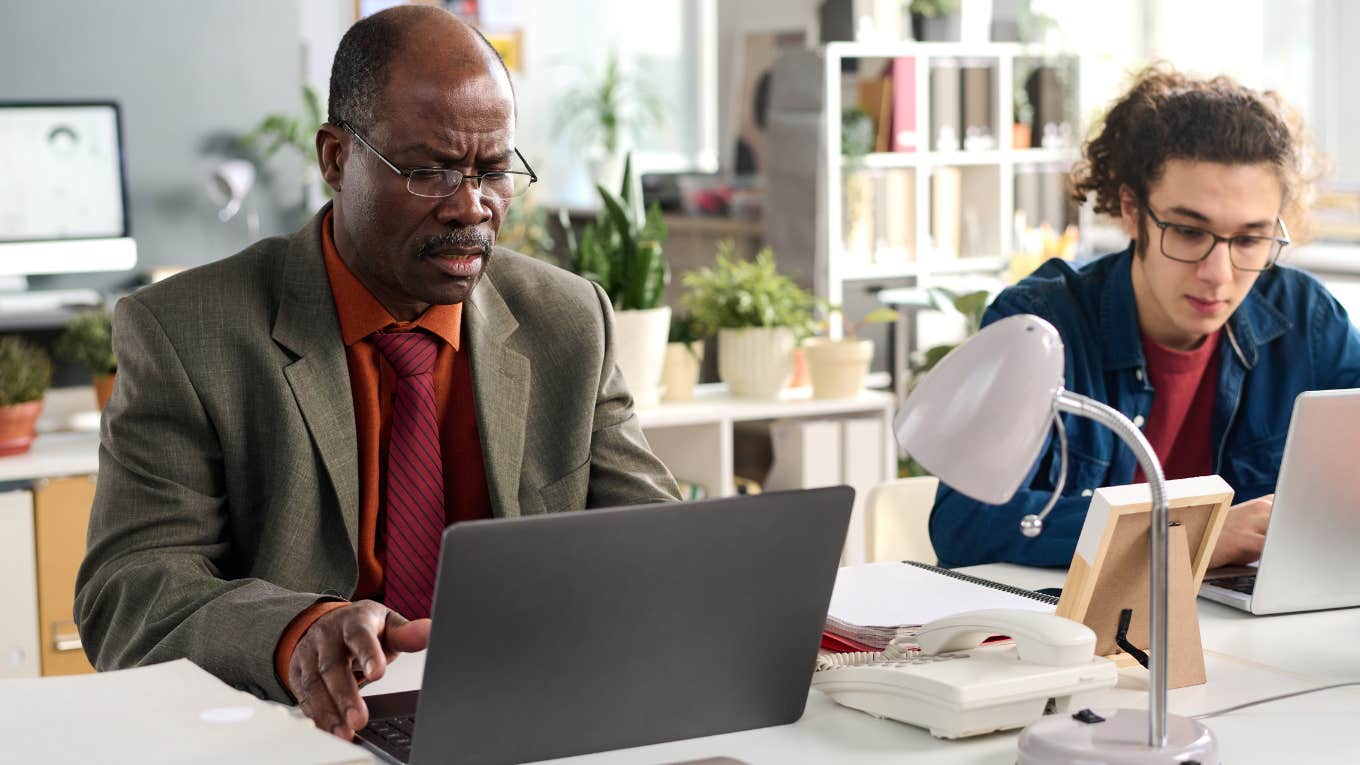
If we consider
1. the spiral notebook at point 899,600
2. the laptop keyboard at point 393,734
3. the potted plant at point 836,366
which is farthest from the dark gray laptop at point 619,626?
the potted plant at point 836,366

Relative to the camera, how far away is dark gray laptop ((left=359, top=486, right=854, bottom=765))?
1.08 m

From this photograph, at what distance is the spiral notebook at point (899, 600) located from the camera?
152 cm

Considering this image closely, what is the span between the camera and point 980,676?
126cm

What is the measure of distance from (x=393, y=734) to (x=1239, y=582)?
101cm

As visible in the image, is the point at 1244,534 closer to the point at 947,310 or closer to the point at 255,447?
the point at 255,447

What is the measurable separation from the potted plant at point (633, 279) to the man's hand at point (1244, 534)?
1500 mm

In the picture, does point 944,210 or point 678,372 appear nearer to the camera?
point 678,372

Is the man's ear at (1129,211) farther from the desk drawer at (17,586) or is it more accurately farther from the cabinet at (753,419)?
the desk drawer at (17,586)

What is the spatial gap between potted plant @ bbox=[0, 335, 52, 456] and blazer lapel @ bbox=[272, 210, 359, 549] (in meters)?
1.47

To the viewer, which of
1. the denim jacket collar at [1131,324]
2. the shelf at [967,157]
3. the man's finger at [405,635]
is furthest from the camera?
the shelf at [967,157]

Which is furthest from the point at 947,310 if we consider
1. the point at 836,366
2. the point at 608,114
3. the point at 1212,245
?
the point at 608,114

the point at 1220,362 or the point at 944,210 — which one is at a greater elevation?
the point at 944,210

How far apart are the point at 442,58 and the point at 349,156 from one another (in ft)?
0.51

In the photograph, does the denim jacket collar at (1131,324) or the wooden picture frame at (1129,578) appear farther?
the denim jacket collar at (1131,324)
